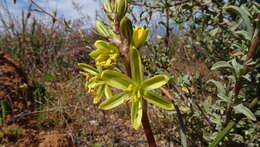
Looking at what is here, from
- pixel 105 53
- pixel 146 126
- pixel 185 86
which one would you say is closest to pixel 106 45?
pixel 105 53

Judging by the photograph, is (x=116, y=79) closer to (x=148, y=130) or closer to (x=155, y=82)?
(x=155, y=82)

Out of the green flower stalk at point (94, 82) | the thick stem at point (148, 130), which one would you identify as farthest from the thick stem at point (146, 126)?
the green flower stalk at point (94, 82)

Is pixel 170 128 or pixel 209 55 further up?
pixel 209 55

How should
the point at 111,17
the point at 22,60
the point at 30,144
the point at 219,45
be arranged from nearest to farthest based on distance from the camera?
the point at 111,17 → the point at 219,45 → the point at 30,144 → the point at 22,60

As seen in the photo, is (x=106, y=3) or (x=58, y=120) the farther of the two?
(x=58, y=120)

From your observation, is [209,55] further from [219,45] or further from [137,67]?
[137,67]

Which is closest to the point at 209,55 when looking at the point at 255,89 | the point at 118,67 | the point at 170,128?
the point at 255,89

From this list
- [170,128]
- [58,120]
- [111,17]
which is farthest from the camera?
[58,120]

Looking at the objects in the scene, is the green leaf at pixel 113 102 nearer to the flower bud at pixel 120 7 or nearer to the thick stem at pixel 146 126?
the thick stem at pixel 146 126

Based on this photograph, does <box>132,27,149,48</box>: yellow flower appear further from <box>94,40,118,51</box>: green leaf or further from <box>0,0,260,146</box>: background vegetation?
<box>0,0,260,146</box>: background vegetation
